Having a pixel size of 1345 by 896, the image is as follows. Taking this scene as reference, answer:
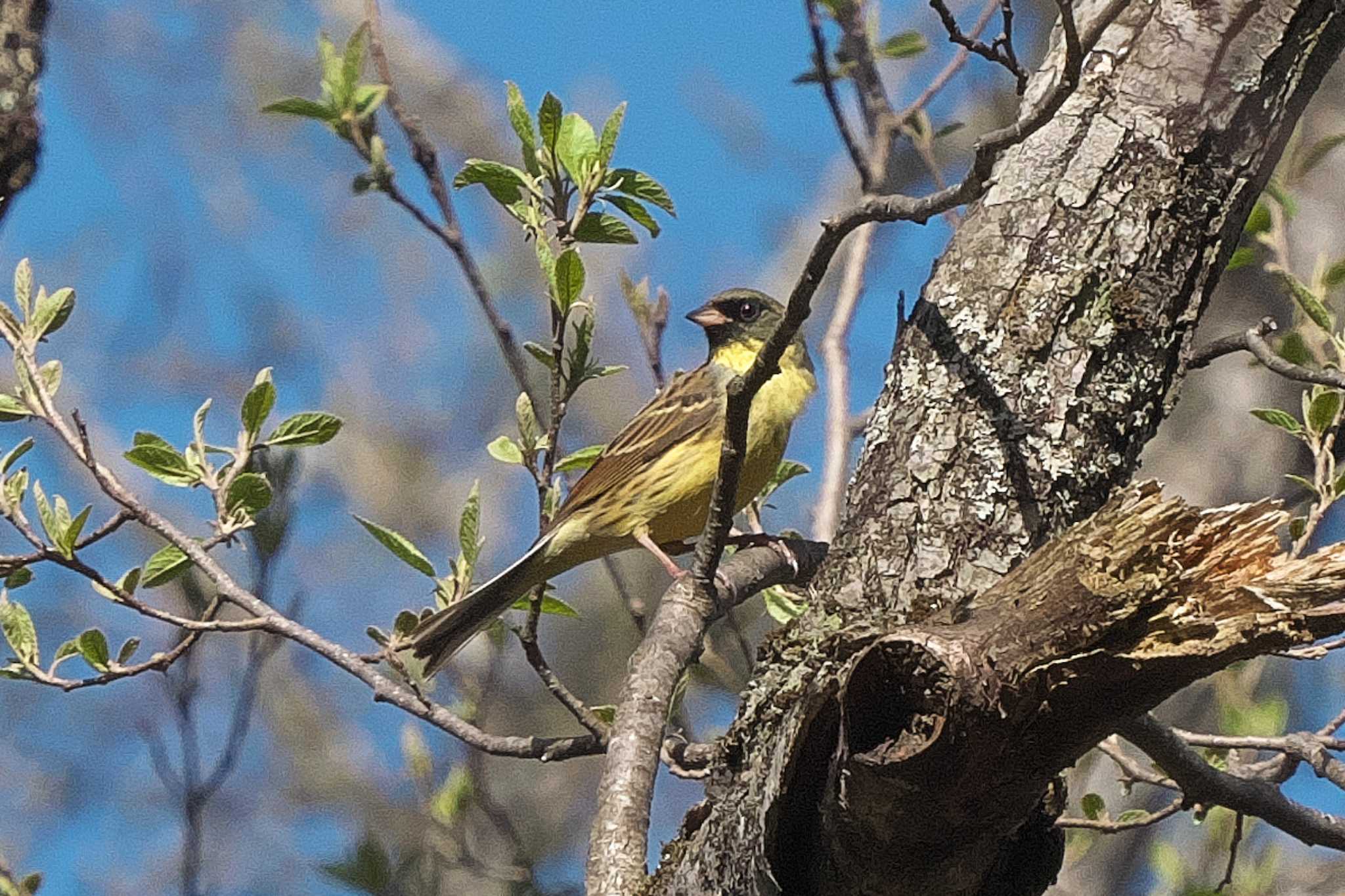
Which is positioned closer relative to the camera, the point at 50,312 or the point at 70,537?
the point at 70,537

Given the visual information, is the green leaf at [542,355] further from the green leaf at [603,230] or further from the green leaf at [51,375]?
the green leaf at [51,375]

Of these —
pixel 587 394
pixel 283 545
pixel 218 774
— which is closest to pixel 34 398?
pixel 283 545

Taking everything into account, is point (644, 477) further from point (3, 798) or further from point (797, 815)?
point (3, 798)

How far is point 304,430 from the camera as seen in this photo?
3111 millimetres

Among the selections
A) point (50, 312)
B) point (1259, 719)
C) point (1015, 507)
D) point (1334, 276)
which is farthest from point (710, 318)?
point (1015, 507)

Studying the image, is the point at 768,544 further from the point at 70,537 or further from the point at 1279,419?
the point at 70,537

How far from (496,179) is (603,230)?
23cm

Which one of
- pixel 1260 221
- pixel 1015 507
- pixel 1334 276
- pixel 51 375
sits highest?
pixel 1260 221

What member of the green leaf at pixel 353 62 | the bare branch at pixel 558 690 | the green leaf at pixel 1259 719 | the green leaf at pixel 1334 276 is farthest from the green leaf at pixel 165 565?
the green leaf at pixel 1334 276

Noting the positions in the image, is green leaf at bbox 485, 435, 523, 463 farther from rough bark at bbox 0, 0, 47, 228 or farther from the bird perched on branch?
rough bark at bbox 0, 0, 47, 228

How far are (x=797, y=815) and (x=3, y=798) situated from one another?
10.1 meters

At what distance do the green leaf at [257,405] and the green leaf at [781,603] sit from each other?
1138 mm

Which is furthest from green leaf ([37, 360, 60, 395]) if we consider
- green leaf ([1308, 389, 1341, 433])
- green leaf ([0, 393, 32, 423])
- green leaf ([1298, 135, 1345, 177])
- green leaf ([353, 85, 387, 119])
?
green leaf ([1298, 135, 1345, 177])

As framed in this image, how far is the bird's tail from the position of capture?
11.8 feet
